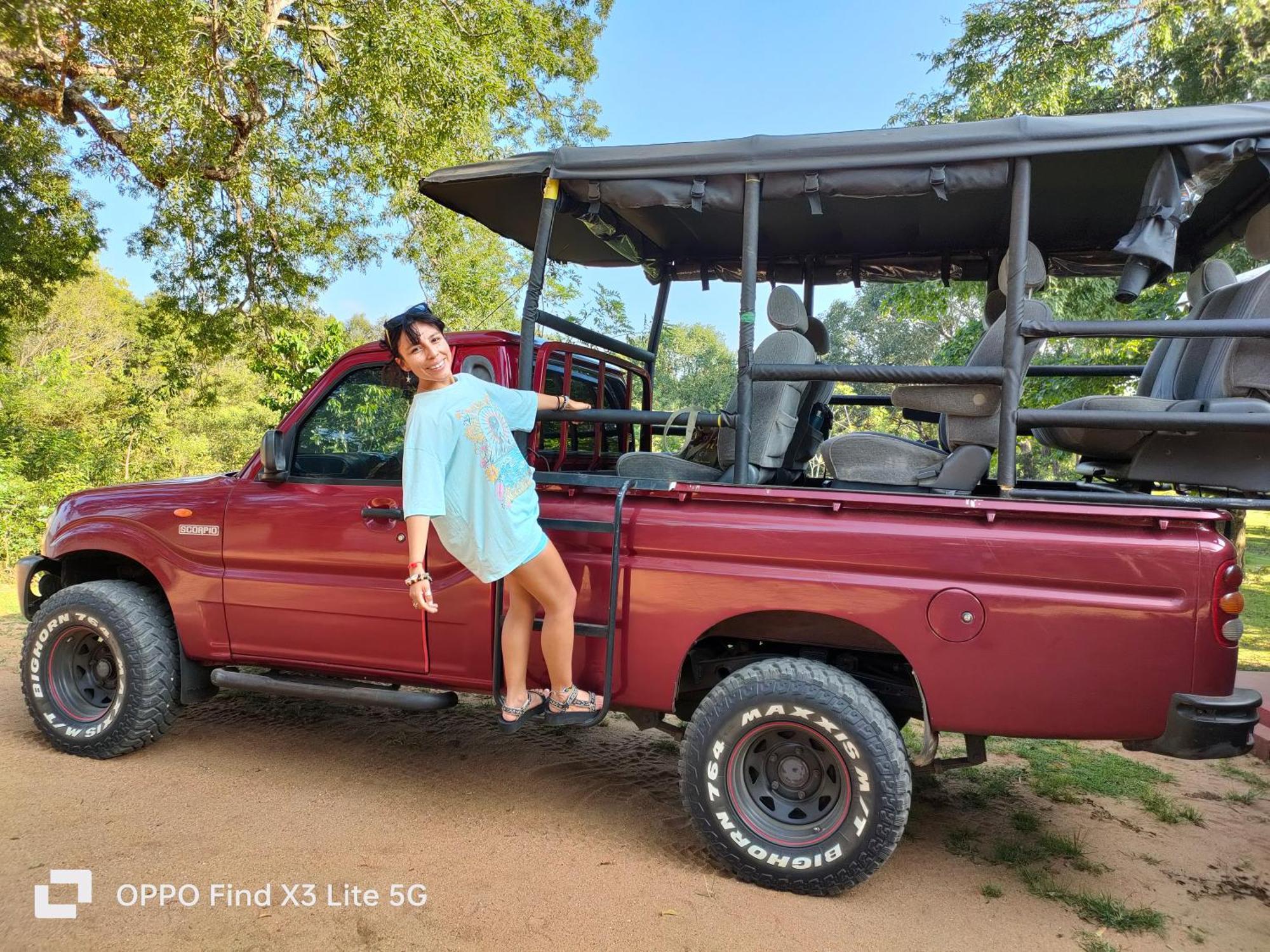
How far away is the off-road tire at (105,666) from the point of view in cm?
446

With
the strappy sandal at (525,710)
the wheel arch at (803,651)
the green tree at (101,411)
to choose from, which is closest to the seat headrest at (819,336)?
the wheel arch at (803,651)

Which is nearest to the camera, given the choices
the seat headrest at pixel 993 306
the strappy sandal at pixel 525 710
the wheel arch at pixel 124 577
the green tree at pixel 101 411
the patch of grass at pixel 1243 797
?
the strappy sandal at pixel 525 710

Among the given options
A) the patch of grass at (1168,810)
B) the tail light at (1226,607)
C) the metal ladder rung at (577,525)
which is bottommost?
the patch of grass at (1168,810)

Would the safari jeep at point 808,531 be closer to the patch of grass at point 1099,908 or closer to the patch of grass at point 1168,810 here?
the patch of grass at point 1099,908

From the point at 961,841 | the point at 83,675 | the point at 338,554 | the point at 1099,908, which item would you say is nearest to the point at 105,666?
the point at 83,675

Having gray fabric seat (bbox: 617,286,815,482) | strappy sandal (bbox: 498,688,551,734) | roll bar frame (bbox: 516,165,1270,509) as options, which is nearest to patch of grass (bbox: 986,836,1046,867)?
roll bar frame (bbox: 516,165,1270,509)

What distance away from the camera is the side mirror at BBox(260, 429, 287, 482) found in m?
4.23

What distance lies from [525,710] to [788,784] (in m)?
1.10

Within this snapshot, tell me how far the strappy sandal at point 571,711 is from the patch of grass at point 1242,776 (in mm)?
3513

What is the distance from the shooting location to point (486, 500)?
3506 millimetres

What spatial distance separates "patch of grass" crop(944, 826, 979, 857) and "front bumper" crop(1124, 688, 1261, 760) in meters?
1.07

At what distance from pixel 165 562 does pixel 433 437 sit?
6.55 feet

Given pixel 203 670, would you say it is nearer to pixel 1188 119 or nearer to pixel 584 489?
pixel 584 489

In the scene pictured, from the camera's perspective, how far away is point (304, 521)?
13.9 ft
